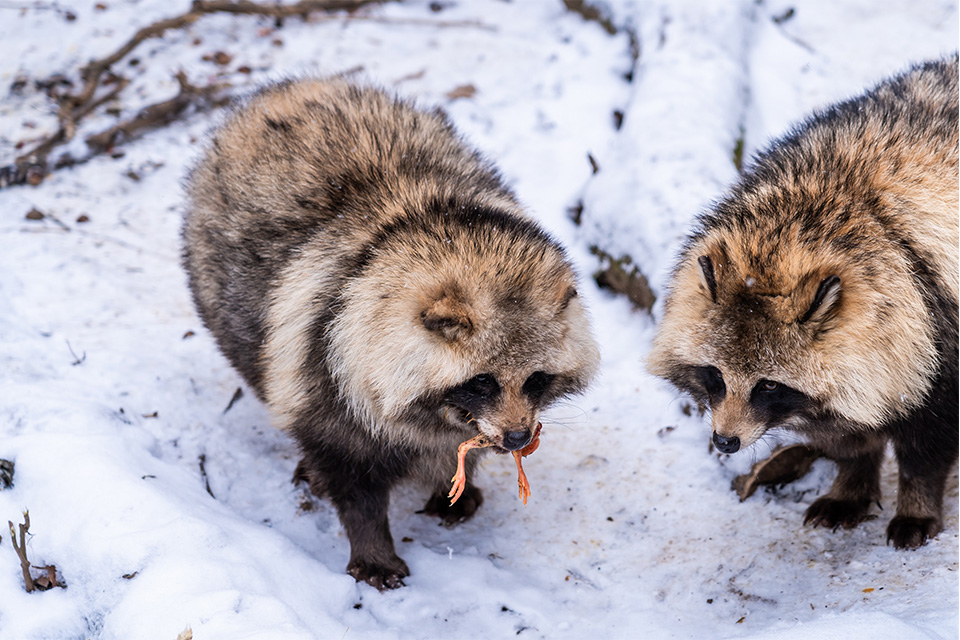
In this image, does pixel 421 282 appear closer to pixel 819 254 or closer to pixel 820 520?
pixel 819 254

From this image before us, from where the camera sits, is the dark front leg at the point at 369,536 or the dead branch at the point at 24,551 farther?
the dark front leg at the point at 369,536

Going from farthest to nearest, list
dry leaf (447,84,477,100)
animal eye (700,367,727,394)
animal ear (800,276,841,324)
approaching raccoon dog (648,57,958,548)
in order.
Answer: dry leaf (447,84,477,100), animal eye (700,367,727,394), approaching raccoon dog (648,57,958,548), animal ear (800,276,841,324)

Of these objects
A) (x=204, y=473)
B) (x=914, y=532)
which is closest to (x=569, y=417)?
(x=914, y=532)

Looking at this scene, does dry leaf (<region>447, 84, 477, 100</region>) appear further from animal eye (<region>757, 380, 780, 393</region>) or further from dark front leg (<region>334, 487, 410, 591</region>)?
animal eye (<region>757, 380, 780, 393</region>)

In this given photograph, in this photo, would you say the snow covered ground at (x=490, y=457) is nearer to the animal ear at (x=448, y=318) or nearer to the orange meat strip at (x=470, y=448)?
the orange meat strip at (x=470, y=448)

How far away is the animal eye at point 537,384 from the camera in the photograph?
383cm

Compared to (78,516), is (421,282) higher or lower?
higher

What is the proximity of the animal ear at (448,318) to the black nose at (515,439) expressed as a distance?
1.62 ft

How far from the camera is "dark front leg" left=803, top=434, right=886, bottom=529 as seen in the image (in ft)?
14.6

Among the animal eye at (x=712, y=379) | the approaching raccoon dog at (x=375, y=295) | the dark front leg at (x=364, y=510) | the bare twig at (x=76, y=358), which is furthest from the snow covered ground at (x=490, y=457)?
the animal eye at (x=712, y=379)

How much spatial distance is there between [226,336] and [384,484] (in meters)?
1.27

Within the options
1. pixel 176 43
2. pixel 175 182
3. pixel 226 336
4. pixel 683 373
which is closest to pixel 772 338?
pixel 683 373

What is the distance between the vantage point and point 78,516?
3777 millimetres

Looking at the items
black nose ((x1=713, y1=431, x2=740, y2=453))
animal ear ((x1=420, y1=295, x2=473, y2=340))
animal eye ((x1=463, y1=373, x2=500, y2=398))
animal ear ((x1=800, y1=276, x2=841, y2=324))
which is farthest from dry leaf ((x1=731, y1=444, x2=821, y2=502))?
animal ear ((x1=420, y1=295, x2=473, y2=340))
